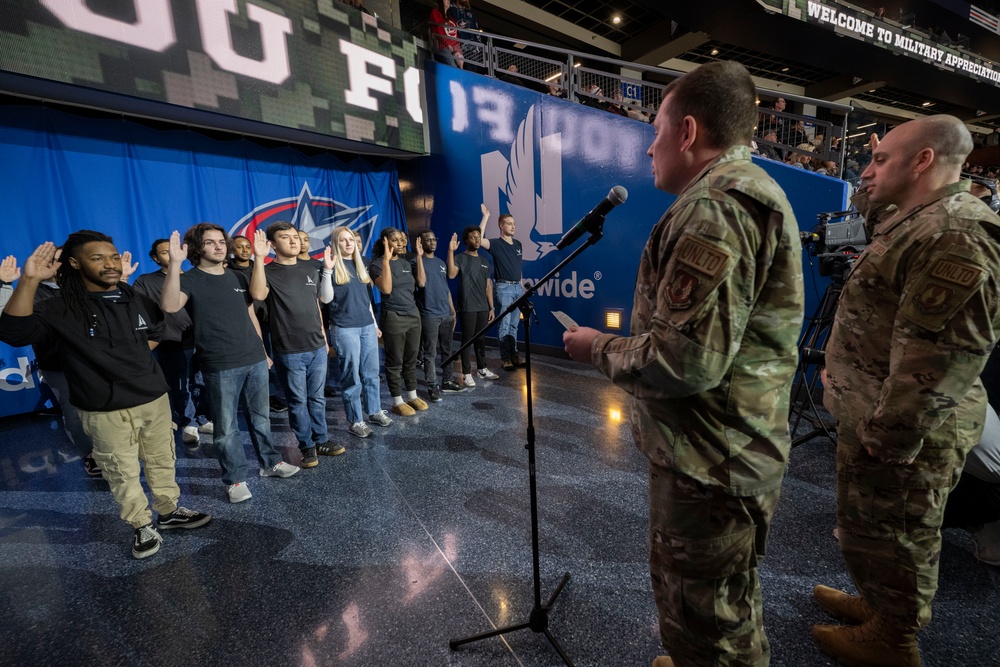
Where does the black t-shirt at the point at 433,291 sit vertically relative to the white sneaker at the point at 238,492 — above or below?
above

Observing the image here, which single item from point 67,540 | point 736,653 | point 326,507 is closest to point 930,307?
point 736,653

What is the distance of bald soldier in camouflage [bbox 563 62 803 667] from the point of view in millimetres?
869

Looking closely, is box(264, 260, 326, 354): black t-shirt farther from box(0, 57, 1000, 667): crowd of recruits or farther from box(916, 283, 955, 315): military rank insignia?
box(916, 283, 955, 315): military rank insignia

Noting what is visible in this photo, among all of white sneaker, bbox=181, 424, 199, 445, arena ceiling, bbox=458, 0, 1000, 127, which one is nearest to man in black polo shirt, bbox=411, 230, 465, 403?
white sneaker, bbox=181, 424, 199, 445

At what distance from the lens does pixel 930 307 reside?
1163mm

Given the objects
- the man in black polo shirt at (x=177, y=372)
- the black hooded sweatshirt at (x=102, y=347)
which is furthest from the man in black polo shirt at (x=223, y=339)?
the man in black polo shirt at (x=177, y=372)

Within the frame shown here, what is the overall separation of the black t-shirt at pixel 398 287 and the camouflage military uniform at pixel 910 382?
323cm

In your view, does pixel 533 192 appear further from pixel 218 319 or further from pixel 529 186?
pixel 218 319

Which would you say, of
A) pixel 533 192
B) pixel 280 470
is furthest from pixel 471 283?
pixel 280 470

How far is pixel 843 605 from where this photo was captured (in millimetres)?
1685

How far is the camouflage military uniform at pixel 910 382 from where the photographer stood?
1.14 meters

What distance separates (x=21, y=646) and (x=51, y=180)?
4909 mm

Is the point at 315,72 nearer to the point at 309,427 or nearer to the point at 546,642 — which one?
the point at 309,427

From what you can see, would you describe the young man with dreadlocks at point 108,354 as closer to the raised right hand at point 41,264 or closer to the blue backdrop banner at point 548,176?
the raised right hand at point 41,264
